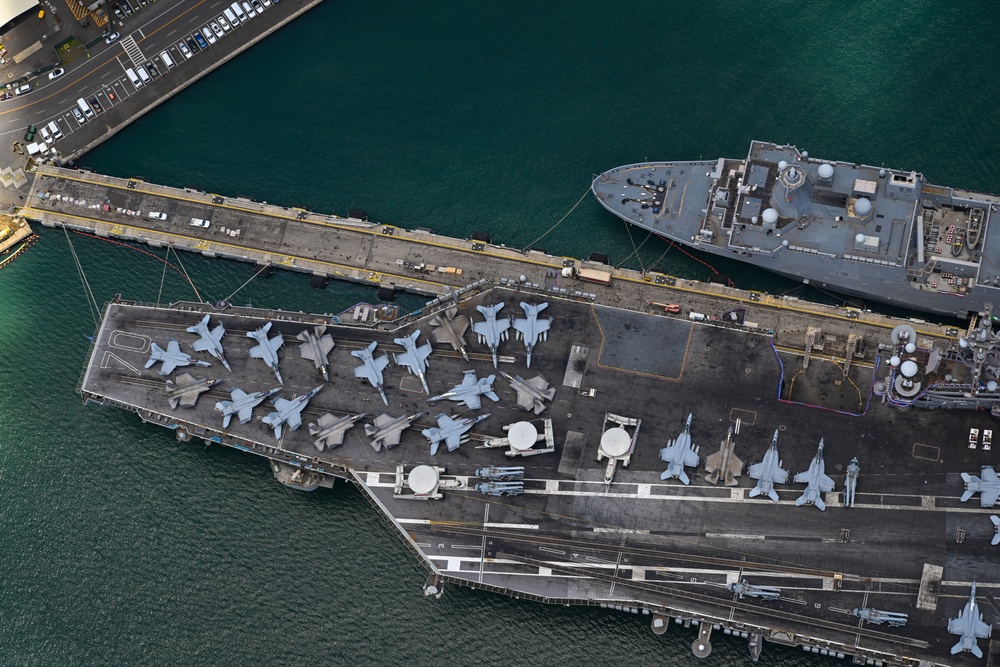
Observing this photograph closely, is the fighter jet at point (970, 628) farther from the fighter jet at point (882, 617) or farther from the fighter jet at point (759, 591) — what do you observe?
the fighter jet at point (759, 591)

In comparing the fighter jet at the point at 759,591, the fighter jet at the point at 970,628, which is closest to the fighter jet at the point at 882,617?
the fighter jet at the point at 970,628

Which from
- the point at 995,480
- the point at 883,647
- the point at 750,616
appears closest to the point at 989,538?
the point at 995,480

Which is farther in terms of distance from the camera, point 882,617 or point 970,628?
point 882,617

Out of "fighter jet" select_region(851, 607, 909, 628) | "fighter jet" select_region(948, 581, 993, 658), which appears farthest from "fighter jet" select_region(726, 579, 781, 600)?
"fighter jet" select_region(948, 581, 993, 658)

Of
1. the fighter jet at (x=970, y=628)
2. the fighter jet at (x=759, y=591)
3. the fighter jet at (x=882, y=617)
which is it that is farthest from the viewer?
the fighter jet at (x=759, y=591)

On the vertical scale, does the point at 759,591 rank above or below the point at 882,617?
above

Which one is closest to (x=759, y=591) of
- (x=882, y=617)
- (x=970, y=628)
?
(x=882, y=617)

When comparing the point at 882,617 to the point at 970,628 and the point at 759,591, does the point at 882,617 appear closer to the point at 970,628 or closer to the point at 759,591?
the point at 970,628

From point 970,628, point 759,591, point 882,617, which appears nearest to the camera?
point 970,628
